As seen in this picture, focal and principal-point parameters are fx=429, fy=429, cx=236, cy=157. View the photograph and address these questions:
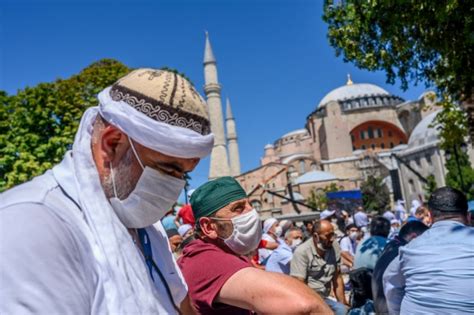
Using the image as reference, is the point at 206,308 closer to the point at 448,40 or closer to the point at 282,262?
the point at 282,262

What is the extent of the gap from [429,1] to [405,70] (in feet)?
7.78

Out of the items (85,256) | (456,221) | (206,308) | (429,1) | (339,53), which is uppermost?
(339,53)

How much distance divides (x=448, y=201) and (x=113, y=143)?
2.97 metres

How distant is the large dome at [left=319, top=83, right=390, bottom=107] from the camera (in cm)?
7431

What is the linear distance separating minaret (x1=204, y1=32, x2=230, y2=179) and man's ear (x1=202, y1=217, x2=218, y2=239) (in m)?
40.6

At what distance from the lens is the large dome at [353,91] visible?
74.3 meters

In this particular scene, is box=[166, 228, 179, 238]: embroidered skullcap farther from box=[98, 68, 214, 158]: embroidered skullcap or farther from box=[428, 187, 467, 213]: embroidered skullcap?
box=[98, 68, 214, 158]: embroidered skullcap

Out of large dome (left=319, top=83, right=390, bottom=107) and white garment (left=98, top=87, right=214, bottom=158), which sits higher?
large dome (left=319, top=83, right=390, bottom=107)

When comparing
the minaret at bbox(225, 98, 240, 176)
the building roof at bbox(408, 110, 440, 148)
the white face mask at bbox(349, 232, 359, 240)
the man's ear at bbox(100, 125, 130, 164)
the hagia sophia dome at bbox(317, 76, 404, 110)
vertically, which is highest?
the hagia sophia dome at bbox(317, 76, 404, 110)

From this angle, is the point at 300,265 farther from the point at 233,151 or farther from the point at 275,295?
the point at 233,151

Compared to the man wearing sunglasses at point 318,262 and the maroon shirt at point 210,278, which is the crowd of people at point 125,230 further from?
the man wearing sunglasses at point 318,262

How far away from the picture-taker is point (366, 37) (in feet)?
26.7

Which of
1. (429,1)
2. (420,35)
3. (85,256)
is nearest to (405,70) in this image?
(420,35)

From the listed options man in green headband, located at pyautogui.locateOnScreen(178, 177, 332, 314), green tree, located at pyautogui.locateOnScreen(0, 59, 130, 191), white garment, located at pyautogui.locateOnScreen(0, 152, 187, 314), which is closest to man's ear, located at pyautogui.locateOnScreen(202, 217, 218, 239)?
man in green headband, located at pyautogui.locateOnScreen(178, 177, 332, 314)
